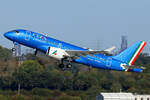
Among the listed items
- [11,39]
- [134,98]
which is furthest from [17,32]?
[134,98]

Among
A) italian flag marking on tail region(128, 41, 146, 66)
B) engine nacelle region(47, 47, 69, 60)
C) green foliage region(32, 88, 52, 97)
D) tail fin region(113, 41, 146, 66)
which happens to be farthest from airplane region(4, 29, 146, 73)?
green foliage region(32, 88, 52, 97)

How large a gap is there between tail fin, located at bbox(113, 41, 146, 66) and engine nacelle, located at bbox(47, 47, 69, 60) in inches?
501

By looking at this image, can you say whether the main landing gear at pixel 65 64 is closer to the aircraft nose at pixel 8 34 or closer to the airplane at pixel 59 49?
the airplane at pixel 59 49

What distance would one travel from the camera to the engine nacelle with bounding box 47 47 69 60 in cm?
8081

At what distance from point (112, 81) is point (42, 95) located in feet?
59.4

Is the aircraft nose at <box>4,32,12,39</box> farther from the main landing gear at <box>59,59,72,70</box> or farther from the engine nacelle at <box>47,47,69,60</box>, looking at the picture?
the main landing gear at <box>59,59,72,70</box>

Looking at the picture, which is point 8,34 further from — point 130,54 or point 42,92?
point 42,92

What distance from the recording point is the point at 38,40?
81.2m

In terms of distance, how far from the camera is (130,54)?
9231cm

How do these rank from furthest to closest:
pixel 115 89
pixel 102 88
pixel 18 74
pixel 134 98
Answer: pixel 18 74
pixel 102 88
pixel 115 89
pixel 134 98

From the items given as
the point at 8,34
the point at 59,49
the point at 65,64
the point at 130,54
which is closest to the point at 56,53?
the point at 59,49

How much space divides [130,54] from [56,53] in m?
17.5

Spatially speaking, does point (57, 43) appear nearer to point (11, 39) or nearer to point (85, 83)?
point (11, 39)

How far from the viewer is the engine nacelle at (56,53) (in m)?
80.8
